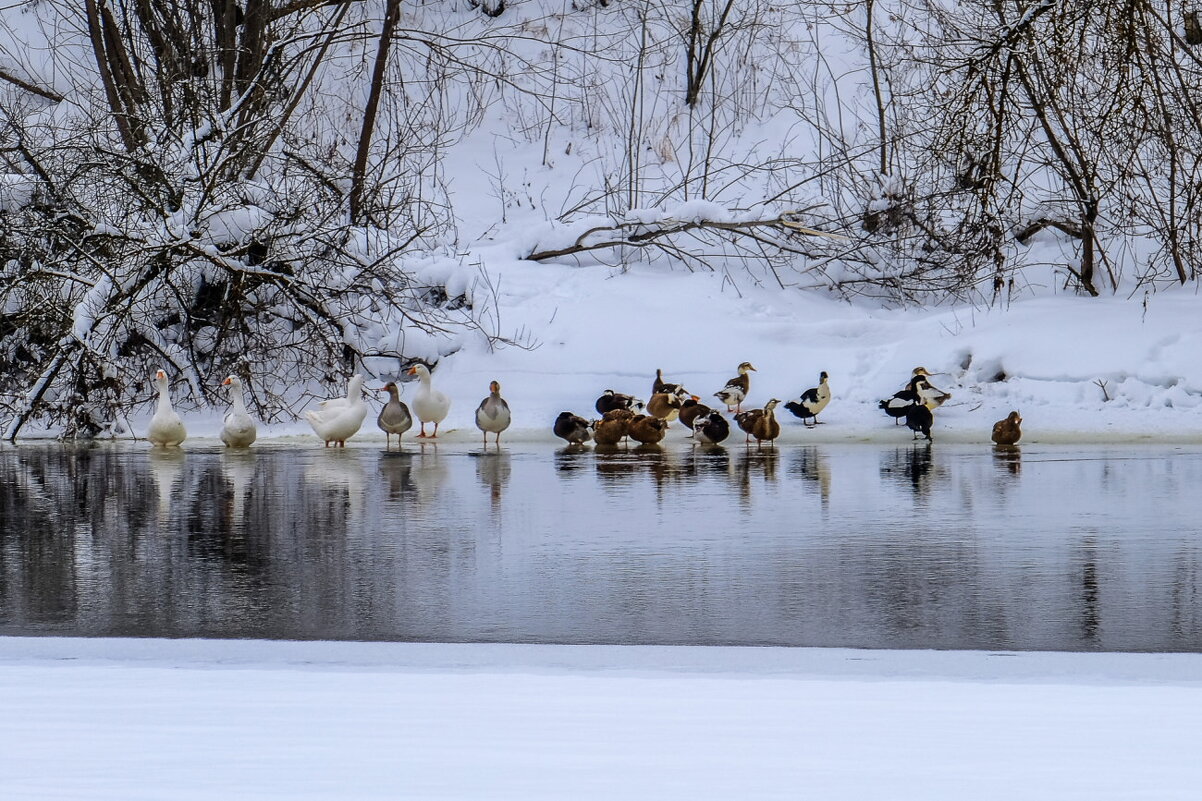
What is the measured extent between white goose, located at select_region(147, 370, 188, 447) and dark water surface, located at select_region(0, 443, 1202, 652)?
1603mm

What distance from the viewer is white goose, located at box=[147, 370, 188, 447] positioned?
478 inches

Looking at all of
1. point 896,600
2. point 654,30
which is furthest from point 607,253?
point 896,600

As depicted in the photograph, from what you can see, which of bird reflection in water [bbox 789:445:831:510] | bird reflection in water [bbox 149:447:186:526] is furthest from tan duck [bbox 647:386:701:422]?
bird reflection in water [bbox 149:447:186:526]

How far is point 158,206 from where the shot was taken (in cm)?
1295

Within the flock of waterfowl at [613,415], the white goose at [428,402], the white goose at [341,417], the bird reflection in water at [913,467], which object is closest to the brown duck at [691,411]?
the flock of waterfowl at [613,415]

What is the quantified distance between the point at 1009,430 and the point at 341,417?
5.69 metres

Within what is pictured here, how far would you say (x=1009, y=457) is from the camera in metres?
10.3

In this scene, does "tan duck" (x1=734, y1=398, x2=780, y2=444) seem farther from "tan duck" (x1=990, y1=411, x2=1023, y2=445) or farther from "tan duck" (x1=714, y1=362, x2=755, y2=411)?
"tan duck" (x1=990, y1=411, x2=1023, y2=445)

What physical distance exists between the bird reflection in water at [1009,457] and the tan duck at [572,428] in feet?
11.4

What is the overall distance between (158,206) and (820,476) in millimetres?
7195

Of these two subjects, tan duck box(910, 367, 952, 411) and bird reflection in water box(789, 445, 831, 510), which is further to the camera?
tan duck box(910, 367, 952, 411)

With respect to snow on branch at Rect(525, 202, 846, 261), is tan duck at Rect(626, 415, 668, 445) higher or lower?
lower

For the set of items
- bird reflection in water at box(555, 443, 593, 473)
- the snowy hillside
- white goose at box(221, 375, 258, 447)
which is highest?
the snowy hillside

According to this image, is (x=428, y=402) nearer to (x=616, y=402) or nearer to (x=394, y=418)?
(x=394, y=418)
